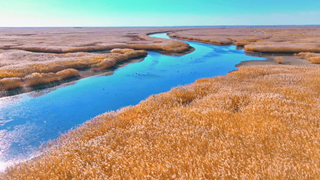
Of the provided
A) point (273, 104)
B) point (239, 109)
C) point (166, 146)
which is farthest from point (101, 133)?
point (273, 104)

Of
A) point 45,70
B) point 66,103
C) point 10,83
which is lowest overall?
point 66,103

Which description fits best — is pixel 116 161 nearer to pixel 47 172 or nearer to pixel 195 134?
pixel 47 172

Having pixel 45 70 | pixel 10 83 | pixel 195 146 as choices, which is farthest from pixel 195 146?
pixel 45 70

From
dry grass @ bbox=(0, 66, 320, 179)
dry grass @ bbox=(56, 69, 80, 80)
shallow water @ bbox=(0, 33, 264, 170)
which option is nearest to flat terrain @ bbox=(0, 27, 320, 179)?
dry grass @ bbox=(0, 66, 320, 179)

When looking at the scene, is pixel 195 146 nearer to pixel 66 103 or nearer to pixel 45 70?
pixel 66 103

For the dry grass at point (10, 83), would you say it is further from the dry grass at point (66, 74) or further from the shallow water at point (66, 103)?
the dry grass at point (66, 74)

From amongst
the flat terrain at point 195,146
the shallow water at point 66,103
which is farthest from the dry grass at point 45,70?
the flat terrain at point 195,146
